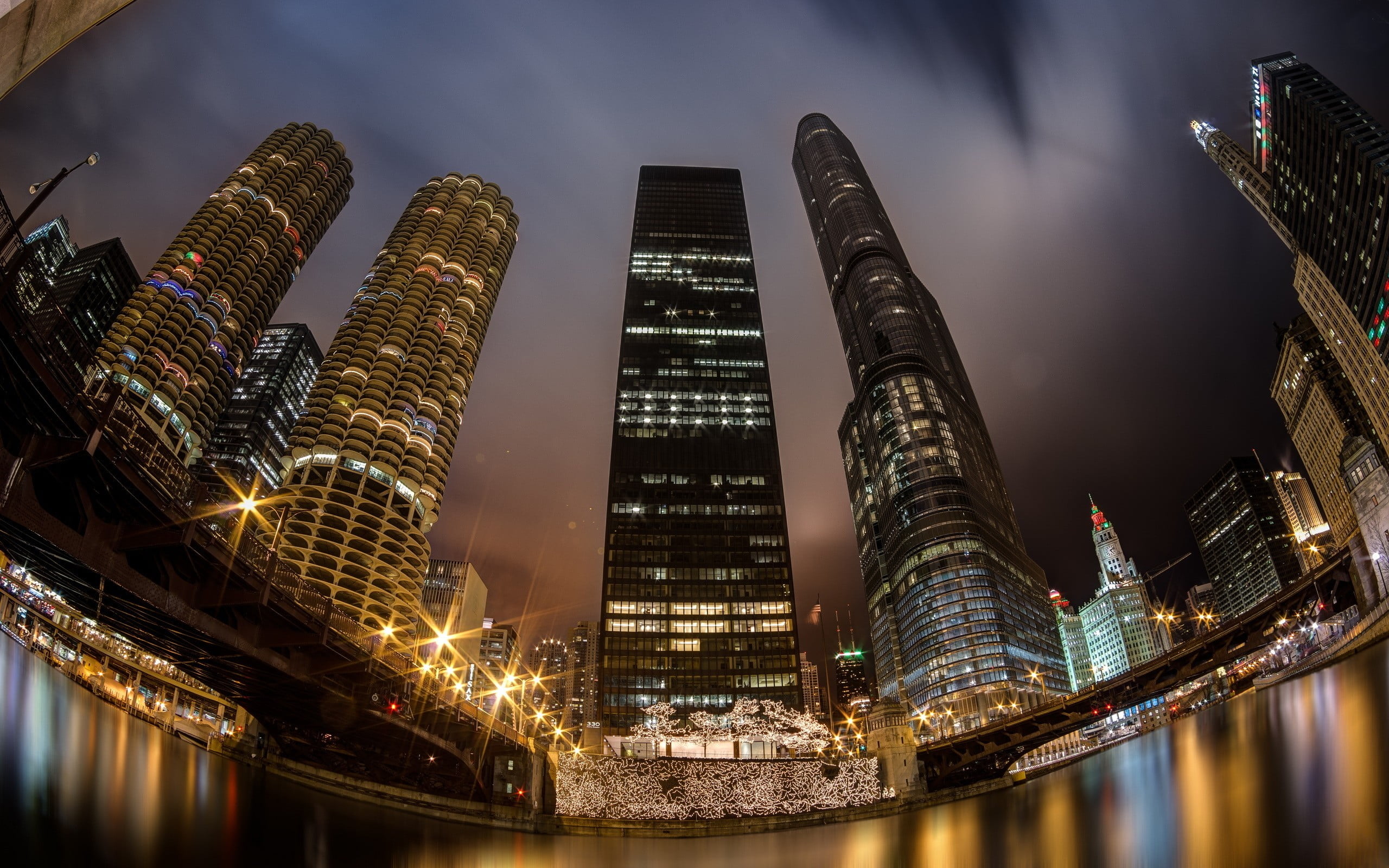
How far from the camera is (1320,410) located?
503 ft

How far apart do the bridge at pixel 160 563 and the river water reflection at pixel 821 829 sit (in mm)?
5914

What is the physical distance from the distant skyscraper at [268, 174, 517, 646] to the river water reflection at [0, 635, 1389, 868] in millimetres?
65112

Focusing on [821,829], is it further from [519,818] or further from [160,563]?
[160,563]

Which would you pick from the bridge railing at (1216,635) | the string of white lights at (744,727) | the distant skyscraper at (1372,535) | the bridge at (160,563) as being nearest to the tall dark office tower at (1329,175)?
the distant skyscraper at (1372,535)

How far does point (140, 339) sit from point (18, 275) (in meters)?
143

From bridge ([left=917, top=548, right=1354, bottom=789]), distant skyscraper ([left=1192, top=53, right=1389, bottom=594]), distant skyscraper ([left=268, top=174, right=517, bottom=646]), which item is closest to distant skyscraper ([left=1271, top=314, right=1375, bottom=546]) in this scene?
distant skyscraper ([left=1192, top=53, right=1389, bottom=594])

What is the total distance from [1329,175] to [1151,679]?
366 ft

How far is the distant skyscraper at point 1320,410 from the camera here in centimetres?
14075

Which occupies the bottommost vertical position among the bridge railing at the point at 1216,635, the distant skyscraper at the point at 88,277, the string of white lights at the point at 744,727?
the string of white lights at the point at 744,727

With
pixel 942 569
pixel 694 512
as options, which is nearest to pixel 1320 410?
pixel 942 569

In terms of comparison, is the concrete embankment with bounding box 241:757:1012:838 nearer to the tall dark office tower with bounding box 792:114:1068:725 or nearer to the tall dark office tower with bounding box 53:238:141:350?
the tall dark office tower with bounding box 792:114:1068:725

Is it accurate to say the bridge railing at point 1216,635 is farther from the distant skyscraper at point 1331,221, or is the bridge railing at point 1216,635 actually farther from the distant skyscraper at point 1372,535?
the distant skyscraper at point 1331,221

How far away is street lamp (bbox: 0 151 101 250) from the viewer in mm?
12844

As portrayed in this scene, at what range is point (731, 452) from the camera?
5704 inches
